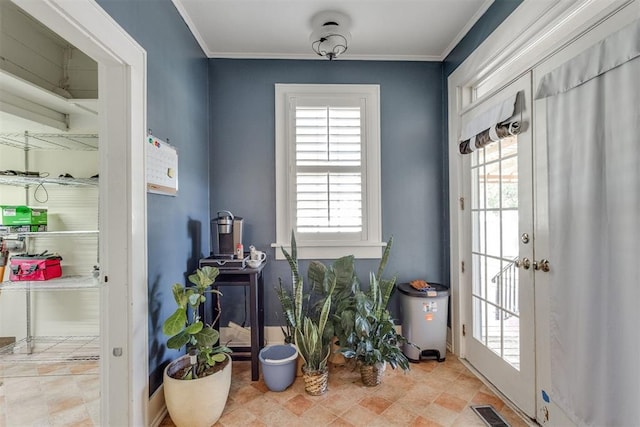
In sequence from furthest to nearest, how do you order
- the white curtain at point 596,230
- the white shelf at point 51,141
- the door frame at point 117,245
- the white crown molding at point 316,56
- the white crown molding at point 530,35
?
1. the white crown molding at point 316,56
2. the white shelf at point 51,141
3. the door frame at point 117,245
4. the white crown molding at point 530,35
5. the white curtain at point 596,230

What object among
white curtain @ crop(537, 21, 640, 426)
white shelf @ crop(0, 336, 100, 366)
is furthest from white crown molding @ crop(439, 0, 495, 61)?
white shelf @ crop(0, 336, 100, 366)

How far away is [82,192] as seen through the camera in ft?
8.43

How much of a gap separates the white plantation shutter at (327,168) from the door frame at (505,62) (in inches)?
33.7

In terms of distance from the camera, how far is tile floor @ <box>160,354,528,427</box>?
1.69 meters

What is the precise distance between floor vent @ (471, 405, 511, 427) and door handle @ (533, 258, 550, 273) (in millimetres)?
944

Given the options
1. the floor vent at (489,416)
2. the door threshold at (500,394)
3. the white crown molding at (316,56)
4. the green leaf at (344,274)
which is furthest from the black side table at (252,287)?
the white crown molding at (316,56)

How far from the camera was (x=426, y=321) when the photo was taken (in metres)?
2.31

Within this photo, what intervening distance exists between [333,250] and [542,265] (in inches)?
61.4

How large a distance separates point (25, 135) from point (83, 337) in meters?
1.84

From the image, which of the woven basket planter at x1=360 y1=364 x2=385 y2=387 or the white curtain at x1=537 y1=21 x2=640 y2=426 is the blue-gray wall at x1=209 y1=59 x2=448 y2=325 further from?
the white curtain at x1=537 y1=21 x2=640 y2=426

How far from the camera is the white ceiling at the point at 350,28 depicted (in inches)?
79.1

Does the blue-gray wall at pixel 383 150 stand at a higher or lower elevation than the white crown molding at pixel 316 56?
lower

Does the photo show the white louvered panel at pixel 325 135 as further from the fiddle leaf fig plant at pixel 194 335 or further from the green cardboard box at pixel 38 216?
the green cardboard box at pixel 38 216

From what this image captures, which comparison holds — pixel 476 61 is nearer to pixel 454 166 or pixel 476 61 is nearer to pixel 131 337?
pixel 454 166
